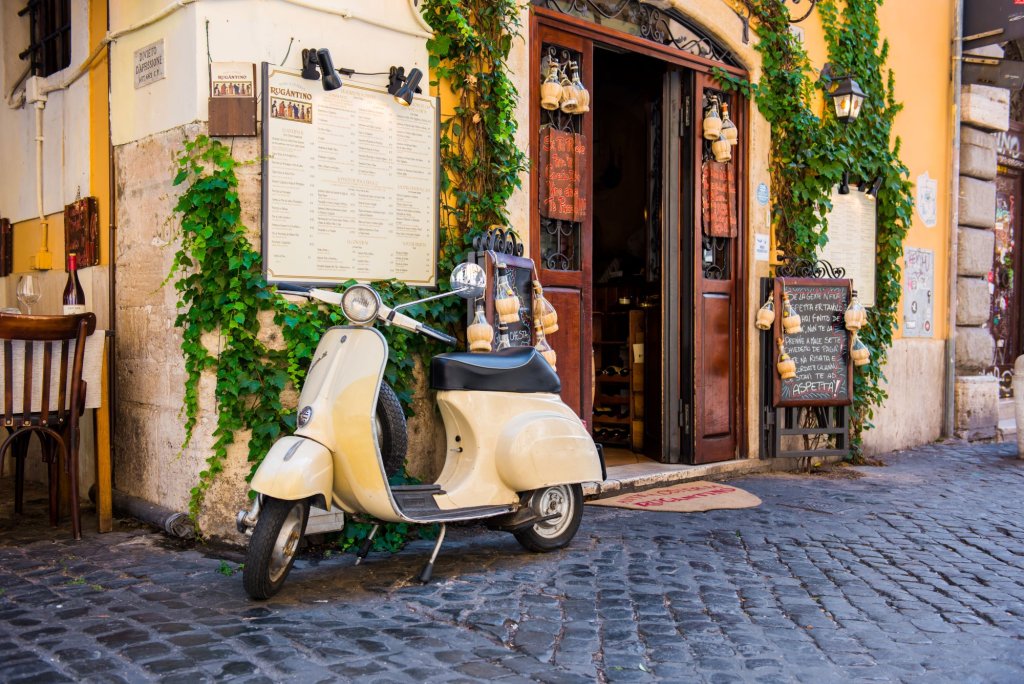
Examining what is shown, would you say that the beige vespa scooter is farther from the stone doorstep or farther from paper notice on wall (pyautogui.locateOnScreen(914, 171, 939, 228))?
paper notice on wall (pyautogui.locateOnScreen(914, 171, 939, 228))

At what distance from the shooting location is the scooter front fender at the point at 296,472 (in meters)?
3.38

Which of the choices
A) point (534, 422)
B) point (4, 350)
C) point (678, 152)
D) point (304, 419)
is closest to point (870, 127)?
point (678, 152)

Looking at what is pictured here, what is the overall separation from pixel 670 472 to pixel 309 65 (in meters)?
3.63

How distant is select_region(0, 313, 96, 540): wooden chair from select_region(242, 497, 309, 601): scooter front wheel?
1569 mm

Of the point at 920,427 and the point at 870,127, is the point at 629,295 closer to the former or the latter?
the point at 870,127

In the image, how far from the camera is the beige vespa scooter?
349cm

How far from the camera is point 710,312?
22.3 feet

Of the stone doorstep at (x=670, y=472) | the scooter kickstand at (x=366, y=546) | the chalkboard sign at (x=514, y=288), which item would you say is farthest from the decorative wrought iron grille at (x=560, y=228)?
the scooter kickstand at (x=366, y=546)

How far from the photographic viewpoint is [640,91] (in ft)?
23.5

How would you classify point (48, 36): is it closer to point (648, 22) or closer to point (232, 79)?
point (232, 79)

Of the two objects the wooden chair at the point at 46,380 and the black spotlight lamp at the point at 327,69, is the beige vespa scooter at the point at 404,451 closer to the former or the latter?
the black spotlight lamp at the point at 327,69

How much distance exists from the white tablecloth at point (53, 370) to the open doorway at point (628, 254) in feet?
12.4

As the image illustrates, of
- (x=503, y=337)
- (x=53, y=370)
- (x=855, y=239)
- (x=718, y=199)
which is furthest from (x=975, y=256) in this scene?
(x=53, y=370)

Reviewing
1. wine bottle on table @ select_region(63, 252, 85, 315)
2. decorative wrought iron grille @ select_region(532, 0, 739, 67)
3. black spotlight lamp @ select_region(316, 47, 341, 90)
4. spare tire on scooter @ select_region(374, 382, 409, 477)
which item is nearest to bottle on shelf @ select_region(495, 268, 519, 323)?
spare tire on scooter @ select_region(374, 382, 409, 477)
